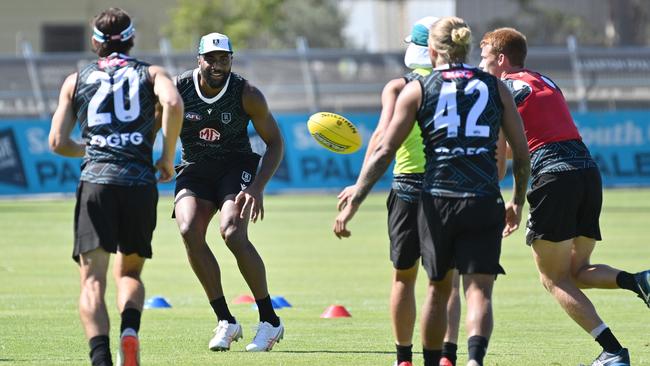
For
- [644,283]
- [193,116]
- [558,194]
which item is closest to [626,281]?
[644,283]

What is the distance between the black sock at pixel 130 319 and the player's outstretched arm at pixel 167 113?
79 cm

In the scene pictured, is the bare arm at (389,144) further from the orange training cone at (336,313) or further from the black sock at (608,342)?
the orange training cone at (336,313)

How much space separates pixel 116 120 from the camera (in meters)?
7.70

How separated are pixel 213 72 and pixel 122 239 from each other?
2.25 metres

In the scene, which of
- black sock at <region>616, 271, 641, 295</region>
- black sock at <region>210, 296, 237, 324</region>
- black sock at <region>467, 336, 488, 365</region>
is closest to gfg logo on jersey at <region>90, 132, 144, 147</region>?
black sock at <region>467, 336, 488, 365</region>

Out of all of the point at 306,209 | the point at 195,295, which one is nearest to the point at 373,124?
the point at 306,209

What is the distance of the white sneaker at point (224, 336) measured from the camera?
972cm

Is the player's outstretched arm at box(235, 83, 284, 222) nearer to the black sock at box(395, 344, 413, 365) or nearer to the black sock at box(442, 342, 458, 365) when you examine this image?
the black sock at box(395, 344, 413, 365)

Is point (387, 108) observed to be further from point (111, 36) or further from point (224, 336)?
point (224, 336)

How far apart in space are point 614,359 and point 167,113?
3346 mm

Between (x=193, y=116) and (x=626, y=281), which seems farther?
(x=193, y=116)

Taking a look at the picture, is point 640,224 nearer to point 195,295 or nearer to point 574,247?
point 195,295

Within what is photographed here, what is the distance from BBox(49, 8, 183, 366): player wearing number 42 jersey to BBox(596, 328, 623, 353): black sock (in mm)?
3048

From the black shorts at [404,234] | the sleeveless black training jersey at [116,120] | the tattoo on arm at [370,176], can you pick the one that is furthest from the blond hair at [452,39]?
the sleeveless black training jersey at [116,120]
